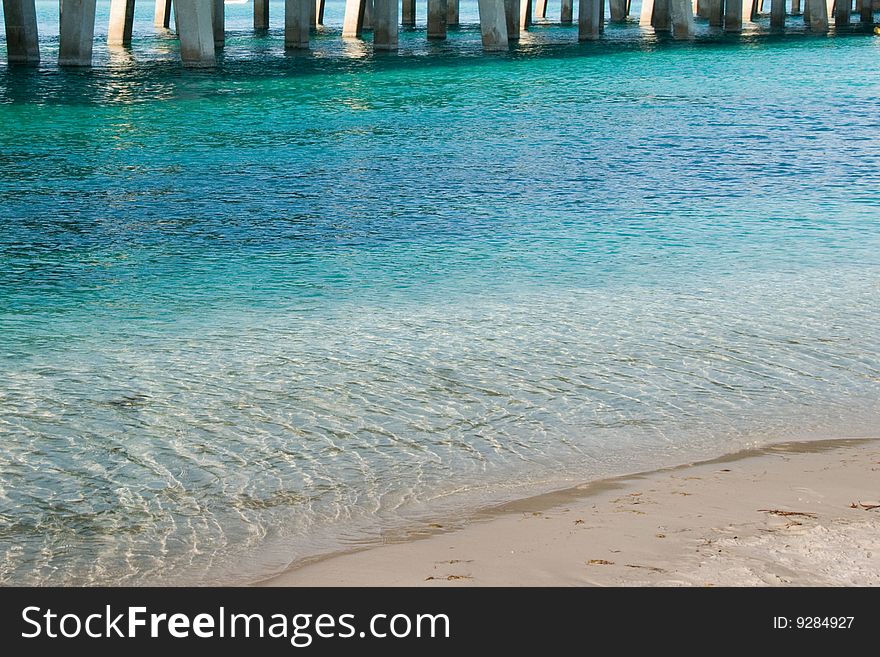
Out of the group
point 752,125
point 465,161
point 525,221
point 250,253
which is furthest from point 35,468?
point 752,125

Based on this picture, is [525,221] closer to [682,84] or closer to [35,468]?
[35,468]

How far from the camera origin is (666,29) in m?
37.8

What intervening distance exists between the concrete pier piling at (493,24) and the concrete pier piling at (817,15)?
13.2 metres

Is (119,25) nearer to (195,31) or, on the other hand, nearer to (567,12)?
(195,31)

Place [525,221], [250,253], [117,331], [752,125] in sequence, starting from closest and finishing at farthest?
[117,331], [250,253], [525,221], [752,125]

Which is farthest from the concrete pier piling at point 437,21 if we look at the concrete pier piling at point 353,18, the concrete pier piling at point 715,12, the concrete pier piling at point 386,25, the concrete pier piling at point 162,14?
the concrete pier piling at point 715,12

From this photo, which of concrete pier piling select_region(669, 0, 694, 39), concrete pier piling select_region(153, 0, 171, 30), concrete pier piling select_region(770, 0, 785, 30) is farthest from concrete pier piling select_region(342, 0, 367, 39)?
concrete pier piling select_region(770, 0, 785, 30)

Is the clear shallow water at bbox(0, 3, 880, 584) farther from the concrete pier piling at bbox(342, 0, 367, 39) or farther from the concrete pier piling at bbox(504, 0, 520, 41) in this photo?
the concrete pier piling at bbox(342, 0, 367, 39)

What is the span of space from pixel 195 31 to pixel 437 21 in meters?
11.1

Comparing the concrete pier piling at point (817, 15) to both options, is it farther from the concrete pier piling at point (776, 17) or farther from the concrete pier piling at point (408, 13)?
the concrete pier piling at point (408, 13)

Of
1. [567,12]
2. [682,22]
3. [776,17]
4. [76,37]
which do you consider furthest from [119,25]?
[776,17]

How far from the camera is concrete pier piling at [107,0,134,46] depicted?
30375 mm

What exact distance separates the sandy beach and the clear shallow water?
23cm
